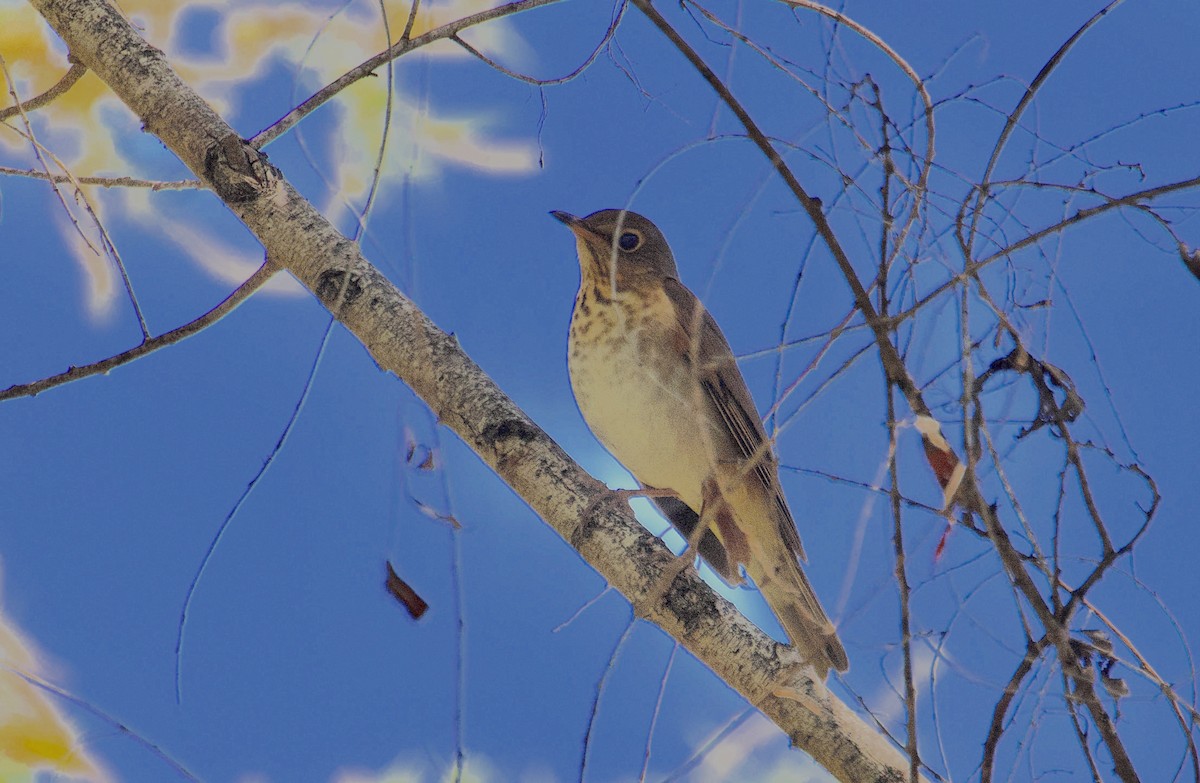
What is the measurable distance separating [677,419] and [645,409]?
0.22 ft

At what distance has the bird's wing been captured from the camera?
2.08 meters

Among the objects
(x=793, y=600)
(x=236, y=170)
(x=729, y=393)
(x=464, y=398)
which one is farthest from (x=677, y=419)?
(x=236, y=170)

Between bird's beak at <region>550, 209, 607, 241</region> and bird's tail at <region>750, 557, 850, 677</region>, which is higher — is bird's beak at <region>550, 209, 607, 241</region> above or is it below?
above

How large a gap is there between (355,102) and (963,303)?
1850 mm

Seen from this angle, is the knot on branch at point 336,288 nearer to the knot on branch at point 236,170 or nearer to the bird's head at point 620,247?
the knot on branch at point 236,170

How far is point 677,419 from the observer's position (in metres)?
2.09

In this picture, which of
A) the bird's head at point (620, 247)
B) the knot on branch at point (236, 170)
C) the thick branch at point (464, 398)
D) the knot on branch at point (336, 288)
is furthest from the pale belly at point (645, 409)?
the knot on branch at point (236, 170)

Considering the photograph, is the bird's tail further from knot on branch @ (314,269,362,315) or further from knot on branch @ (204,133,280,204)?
knot on branch @ (204,133,280,204)

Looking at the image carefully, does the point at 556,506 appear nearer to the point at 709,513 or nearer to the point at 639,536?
the point at 639,536

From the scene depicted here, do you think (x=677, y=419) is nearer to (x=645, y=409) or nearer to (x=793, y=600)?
(x=645, y=409)

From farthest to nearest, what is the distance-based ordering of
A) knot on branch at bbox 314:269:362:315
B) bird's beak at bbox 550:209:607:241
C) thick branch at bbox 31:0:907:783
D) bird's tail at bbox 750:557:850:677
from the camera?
bird's beak at bbox 550:209:607:241 → bird's tail at bbox 750:557:850:677 → knot on branch at bbox 314:269:362:315 → thick branch at bbox 31:0:907:783

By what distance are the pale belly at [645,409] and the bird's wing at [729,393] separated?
76 mm

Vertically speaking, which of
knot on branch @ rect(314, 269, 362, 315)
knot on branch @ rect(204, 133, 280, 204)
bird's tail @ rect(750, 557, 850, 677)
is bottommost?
bird's tail @ rect(750, 557, 850, 677)

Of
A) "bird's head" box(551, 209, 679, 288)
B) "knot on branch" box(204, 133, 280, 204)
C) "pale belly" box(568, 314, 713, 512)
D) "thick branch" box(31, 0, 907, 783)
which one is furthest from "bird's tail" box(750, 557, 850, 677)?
"knot on branch" box(204, 133, 280, 204)
